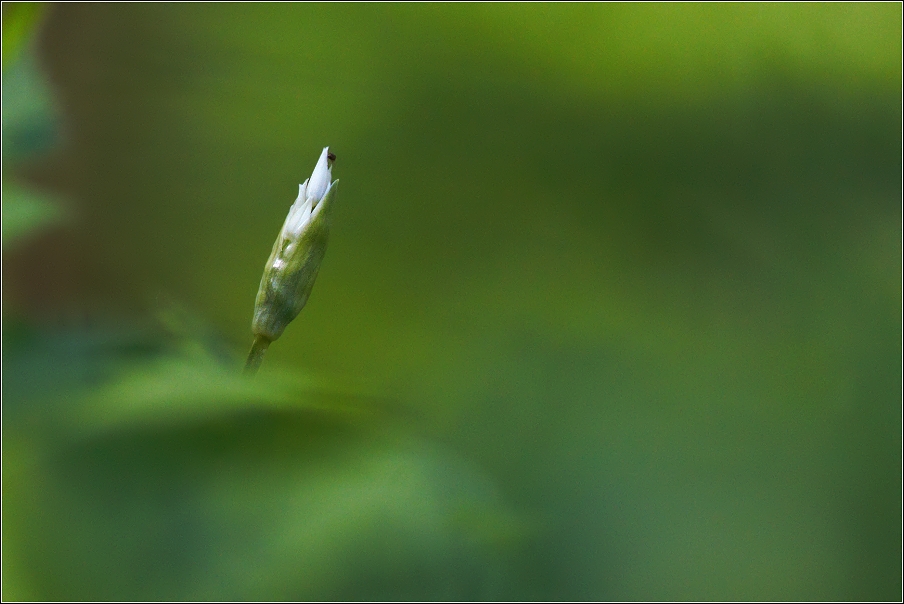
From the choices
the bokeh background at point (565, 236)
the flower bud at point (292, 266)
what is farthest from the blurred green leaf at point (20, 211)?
the flower bud at point (292, 266)

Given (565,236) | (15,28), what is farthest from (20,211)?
(565,236)

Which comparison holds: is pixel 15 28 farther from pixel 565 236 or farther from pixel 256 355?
pixel 565 236

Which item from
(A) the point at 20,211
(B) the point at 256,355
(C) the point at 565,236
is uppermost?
(C) the point at 565,236

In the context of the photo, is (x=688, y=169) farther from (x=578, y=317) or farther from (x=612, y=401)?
(x=612, y=401)

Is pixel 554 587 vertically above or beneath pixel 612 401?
beneath

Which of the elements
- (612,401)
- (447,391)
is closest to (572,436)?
(612,401)

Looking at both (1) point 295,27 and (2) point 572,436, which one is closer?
(2) point 572,436

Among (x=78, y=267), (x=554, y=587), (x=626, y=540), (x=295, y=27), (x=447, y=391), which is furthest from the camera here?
(x=295, y=27)

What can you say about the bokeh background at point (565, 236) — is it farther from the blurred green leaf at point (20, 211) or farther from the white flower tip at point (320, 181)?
the white flower tip at point (320, 181)
